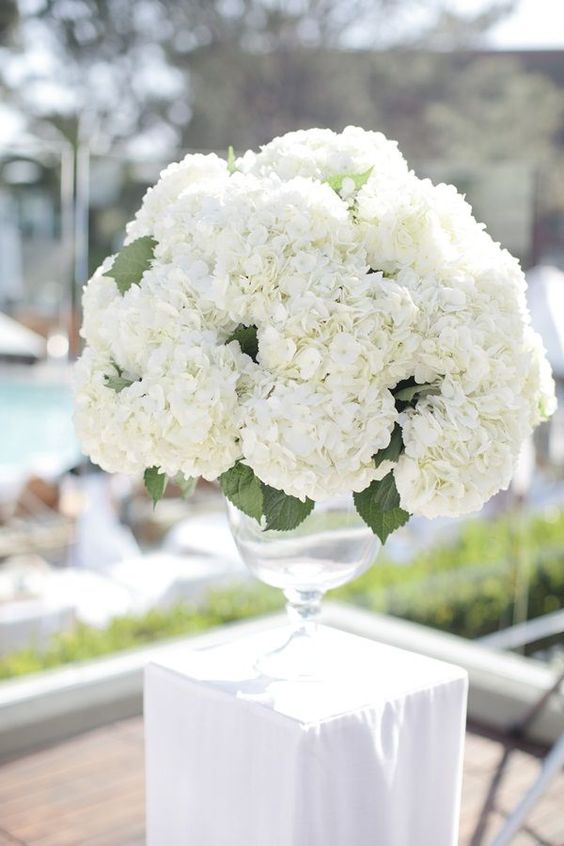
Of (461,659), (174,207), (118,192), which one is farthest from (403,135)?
(174,207)

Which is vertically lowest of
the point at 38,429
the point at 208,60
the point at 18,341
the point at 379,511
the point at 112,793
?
the point at 112,793

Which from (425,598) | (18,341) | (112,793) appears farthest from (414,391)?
(425,598)

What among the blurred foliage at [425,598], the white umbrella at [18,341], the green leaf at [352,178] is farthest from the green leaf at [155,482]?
the white umbrella at [18,341]

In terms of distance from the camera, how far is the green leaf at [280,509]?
155cm

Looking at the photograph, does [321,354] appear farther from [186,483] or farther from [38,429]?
[38,429]

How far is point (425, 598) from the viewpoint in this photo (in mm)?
4738

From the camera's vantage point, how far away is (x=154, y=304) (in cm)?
150

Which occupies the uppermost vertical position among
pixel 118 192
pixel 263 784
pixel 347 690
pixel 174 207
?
pixel 118 192

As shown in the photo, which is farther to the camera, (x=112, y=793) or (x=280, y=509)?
(x=112, y=793)

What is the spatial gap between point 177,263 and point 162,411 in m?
0.21

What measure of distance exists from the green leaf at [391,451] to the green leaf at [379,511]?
73 millimetres

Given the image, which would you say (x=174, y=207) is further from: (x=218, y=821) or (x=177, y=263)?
(x=218, y=821)

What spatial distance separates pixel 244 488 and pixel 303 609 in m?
0.30

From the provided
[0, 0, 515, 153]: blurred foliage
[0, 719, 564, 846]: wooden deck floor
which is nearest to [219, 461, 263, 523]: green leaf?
[0, 719, 564, 846]: wooden deck floor
